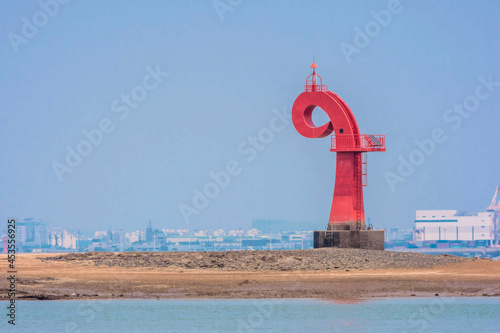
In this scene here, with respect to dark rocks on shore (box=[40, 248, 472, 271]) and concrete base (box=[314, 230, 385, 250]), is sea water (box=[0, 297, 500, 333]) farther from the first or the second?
concrete base (box=[314, 230, 385, 250])

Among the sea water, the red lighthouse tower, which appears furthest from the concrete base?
the sea water

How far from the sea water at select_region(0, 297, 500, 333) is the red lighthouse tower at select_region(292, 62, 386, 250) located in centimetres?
1132

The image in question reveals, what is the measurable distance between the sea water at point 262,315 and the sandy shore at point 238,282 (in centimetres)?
112

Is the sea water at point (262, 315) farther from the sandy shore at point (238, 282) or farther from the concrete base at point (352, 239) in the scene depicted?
the concrete base at point (352, 239)

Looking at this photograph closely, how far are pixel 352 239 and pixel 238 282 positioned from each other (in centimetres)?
1007

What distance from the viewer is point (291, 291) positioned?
Answer: 139ft

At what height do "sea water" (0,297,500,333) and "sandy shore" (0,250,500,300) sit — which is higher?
Result: "sandy shore" (0,250,500,300)

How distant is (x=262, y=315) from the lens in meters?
38.1

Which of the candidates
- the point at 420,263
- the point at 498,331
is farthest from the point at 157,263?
the point at 498,331

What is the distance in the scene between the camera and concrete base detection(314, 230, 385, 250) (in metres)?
52.0

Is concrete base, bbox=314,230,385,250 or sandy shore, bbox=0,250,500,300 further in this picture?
concrete base, bbox=314,230,385,250

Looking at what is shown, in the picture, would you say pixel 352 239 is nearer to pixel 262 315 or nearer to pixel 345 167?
pixel 345 167

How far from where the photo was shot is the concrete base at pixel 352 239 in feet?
171

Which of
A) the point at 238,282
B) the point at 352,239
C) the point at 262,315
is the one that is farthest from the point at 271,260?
the point at 262,315
